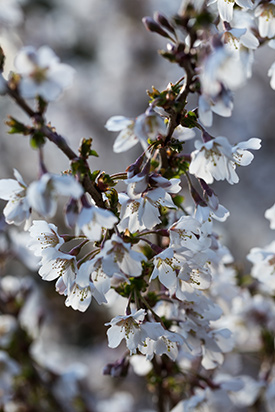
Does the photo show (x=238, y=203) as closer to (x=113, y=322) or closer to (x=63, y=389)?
(x=63, y=389)

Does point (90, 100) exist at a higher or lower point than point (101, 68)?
lower

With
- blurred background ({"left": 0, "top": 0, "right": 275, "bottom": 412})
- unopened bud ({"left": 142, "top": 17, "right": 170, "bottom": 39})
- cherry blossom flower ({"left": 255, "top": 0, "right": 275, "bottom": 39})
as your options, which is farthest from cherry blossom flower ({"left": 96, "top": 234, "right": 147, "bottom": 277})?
blurred background ({"left": 0, "top": 0, "right": 275, "bottom": 412})

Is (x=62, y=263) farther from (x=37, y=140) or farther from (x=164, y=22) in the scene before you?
(x=164, y=22)

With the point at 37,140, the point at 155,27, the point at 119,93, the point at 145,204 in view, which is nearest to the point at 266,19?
the point at 155,27

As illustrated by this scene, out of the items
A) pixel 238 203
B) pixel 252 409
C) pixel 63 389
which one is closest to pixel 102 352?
pixel 63 389

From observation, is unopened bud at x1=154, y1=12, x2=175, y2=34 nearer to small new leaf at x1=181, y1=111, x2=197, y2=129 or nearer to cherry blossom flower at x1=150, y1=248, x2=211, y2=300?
small new leaf at x1=181, y1=111, x2=197, y2=129

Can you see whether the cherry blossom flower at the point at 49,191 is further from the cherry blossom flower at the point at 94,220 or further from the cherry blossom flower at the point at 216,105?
the cherry blossom flower at the point at 216,105
